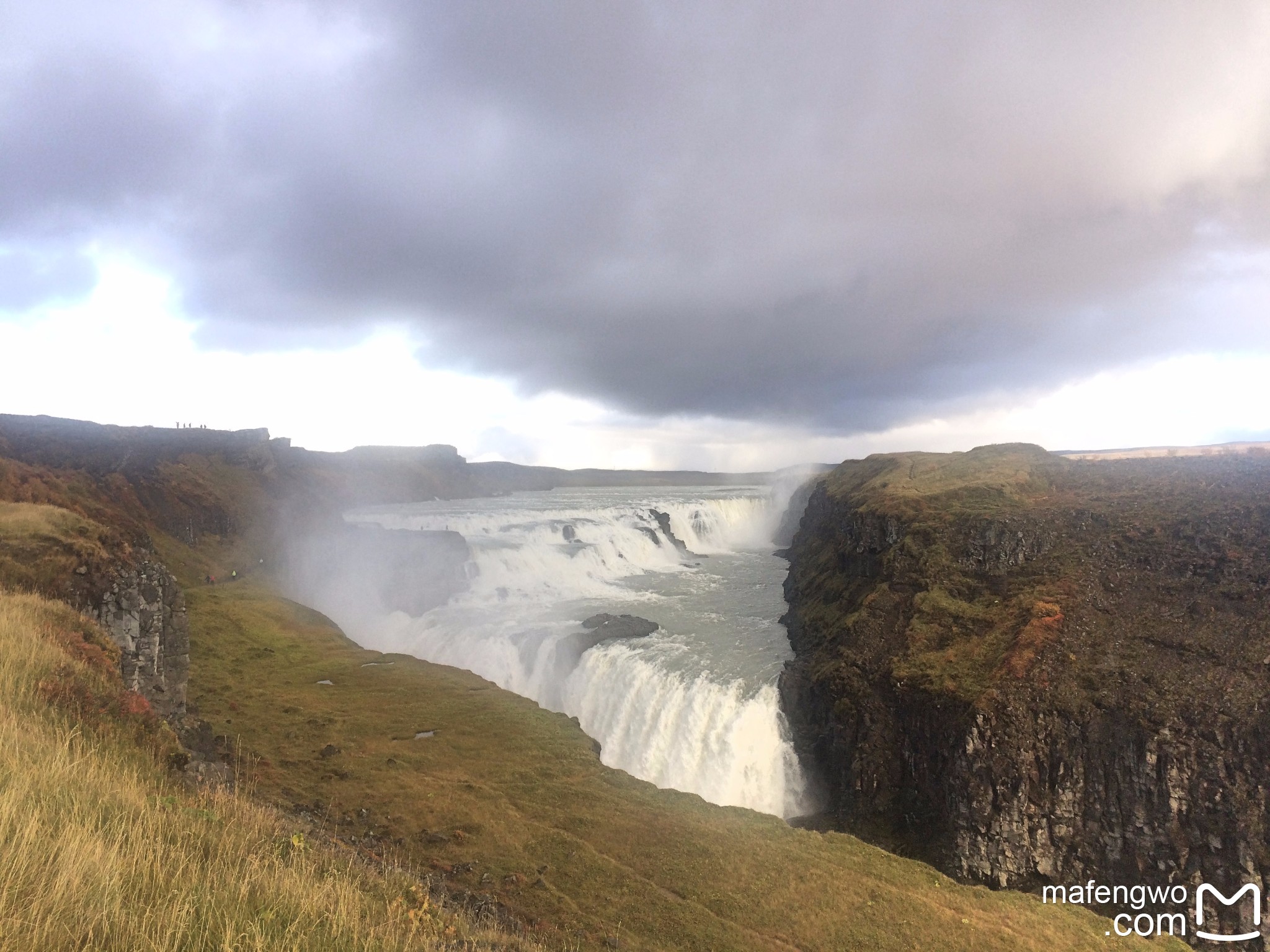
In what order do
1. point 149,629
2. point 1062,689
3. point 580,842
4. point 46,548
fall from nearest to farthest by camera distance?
point 580,842, point 46,548, point 149,629, point 1062,689

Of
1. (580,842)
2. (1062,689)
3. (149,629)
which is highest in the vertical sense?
(149,629)

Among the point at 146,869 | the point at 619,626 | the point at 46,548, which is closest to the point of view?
the point at 146,869

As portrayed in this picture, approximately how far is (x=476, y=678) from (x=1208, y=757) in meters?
25.8

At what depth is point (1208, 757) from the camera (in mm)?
17219

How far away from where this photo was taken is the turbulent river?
23906mm

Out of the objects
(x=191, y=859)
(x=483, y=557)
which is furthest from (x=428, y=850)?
(x=483, y=557)

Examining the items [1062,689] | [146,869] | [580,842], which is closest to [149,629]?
[580,842]

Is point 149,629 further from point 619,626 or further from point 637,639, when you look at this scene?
point 619,626

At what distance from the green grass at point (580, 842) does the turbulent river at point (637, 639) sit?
12.7 ft

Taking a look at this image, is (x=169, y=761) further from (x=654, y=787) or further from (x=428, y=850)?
(x=654, y=787)

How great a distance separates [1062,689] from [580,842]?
610 inches

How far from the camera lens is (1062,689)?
65.2ft

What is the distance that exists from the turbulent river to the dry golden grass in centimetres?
1706

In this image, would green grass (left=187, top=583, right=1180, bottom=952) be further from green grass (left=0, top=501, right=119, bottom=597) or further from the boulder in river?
the boulder in river
